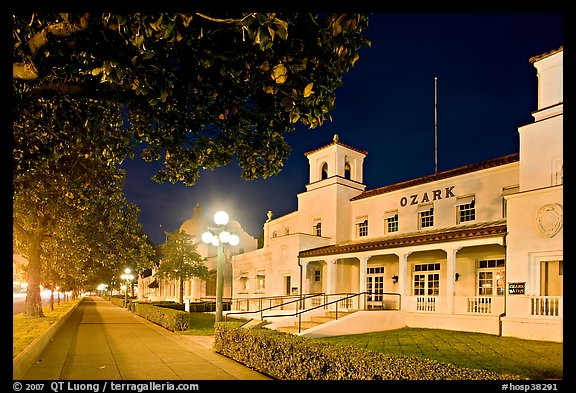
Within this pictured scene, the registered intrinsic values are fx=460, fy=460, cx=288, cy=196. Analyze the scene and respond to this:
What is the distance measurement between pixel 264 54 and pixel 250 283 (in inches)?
1203

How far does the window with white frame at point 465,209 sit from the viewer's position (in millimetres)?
23469

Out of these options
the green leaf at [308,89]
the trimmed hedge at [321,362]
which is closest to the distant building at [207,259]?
the trimmed hedge at [321,362]

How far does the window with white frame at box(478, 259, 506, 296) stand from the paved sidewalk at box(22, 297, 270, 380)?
512 inches

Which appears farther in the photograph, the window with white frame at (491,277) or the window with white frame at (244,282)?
the window with white frame at (244,282)

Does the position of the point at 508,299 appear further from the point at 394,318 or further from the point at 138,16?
the point at 138,16

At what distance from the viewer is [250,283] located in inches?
1415

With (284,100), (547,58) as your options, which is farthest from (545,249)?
Answer: (284,100)

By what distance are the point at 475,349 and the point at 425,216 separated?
478 inches

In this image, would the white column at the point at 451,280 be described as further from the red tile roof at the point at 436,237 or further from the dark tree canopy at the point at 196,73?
the dark tree canopy at the point at 196,73

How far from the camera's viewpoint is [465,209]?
2386cm

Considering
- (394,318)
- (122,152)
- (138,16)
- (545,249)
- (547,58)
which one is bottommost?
(394,318)

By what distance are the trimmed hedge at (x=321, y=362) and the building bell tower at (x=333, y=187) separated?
702 inches

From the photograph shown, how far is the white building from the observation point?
696 inches

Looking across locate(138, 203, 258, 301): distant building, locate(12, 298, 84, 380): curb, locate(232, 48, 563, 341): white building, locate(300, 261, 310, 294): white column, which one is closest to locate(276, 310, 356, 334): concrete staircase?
locate(232, 48, 563, 341): white building
